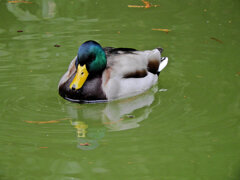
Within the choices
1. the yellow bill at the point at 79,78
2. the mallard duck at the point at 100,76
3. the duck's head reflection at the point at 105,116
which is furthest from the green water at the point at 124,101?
the yellow bill at the point at 79,78

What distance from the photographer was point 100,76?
7.34m

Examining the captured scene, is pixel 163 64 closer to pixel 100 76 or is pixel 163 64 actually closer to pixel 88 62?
pixel 100 76

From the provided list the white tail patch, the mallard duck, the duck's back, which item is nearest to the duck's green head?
the mallard duck

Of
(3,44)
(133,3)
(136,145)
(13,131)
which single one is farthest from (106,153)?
(133,3)

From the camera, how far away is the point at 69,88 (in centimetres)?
721

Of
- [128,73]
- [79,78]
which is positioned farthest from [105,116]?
[128,73]

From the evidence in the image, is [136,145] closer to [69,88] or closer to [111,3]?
[69,88]

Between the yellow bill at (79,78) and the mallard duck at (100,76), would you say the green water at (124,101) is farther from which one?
the yellow bill at (79,78)

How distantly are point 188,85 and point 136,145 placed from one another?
6.94ft

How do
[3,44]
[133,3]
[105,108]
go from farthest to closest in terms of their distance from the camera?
[133,3], [3,44], [105,108]

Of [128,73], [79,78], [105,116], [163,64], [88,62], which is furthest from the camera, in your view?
[163,64]

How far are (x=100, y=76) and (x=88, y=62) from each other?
0.29 meters

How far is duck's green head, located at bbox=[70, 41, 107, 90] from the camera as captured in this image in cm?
705

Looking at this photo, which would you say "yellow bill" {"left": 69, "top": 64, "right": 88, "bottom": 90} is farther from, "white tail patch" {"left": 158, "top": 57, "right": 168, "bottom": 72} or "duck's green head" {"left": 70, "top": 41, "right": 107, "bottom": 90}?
"white tail patch" {"left": 158, "top": 57, "right": 168, "bottom": 72}
